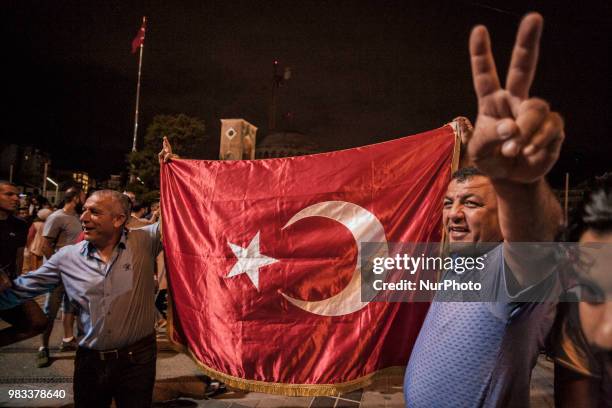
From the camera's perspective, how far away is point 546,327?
4.60 ft

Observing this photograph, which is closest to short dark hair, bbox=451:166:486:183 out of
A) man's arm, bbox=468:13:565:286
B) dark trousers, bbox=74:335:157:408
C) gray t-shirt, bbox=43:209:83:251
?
man's arm, bbox=468:13:565:286

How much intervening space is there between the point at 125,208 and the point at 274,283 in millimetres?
1345

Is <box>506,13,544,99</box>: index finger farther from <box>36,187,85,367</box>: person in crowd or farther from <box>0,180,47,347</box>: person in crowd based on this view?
<box>36,187,85,367</box>: person in crowd

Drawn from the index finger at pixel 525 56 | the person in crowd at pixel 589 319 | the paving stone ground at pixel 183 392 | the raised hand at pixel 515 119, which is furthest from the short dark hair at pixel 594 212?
the paving stone ground at pixel 183 392

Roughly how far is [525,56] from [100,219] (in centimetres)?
278

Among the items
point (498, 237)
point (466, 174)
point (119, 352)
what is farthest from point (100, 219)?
point (498, 237)

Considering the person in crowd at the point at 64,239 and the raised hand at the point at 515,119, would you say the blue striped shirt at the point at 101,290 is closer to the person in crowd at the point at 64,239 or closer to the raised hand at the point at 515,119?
the raised hand at the point at 515,119

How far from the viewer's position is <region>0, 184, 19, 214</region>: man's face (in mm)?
3818

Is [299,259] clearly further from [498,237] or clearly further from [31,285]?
[31,285]

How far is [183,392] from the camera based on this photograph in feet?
13.0

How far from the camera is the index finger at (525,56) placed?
0.98m

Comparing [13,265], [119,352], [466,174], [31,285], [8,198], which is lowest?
[119,352]

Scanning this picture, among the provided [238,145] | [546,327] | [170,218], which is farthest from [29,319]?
[238,145]

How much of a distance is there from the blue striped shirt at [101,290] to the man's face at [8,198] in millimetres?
1746
